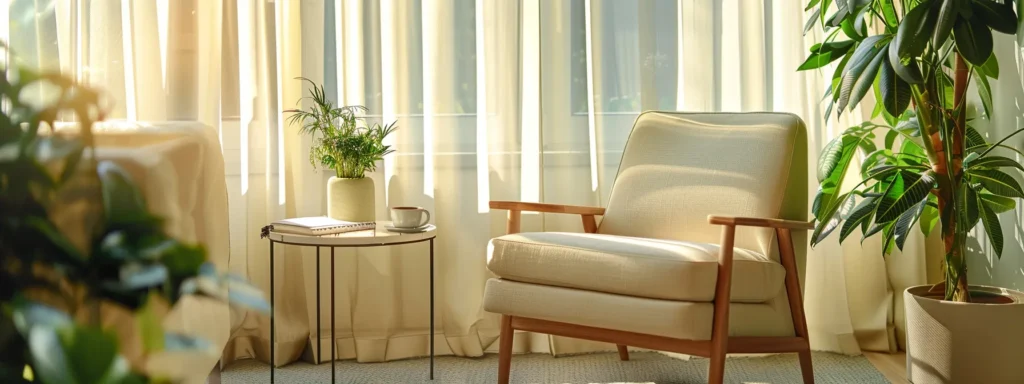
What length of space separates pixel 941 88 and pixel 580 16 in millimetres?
1165

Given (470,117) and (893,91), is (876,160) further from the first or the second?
(470,117)

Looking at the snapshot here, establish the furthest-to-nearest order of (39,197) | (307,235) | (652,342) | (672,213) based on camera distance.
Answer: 1. (672,213)
2. (307,235)
3. (652,342)
4. (39,197)

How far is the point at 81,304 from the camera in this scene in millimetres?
203

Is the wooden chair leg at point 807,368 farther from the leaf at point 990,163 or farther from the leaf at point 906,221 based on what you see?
the leaf at point 990,163

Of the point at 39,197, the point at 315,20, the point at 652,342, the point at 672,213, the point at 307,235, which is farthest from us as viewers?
the point at 315,20

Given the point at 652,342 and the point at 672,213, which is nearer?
the point at 652,342

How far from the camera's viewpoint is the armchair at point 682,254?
2.31m

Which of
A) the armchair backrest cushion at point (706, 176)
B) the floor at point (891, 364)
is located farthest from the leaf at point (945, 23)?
the floor at point (891, 364)

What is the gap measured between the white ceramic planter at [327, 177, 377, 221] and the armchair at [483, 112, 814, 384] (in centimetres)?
40

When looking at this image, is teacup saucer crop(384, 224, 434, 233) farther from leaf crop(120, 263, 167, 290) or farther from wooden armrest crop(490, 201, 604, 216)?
leaf crop(120, 263, 167, 290)

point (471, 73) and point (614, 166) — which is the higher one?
point (471, 73)

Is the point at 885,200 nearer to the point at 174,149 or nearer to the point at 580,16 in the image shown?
the point at 580,16

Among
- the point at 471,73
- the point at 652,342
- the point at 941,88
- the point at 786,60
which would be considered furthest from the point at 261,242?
the point at 941,88

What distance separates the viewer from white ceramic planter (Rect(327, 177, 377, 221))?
2701 millimetres
